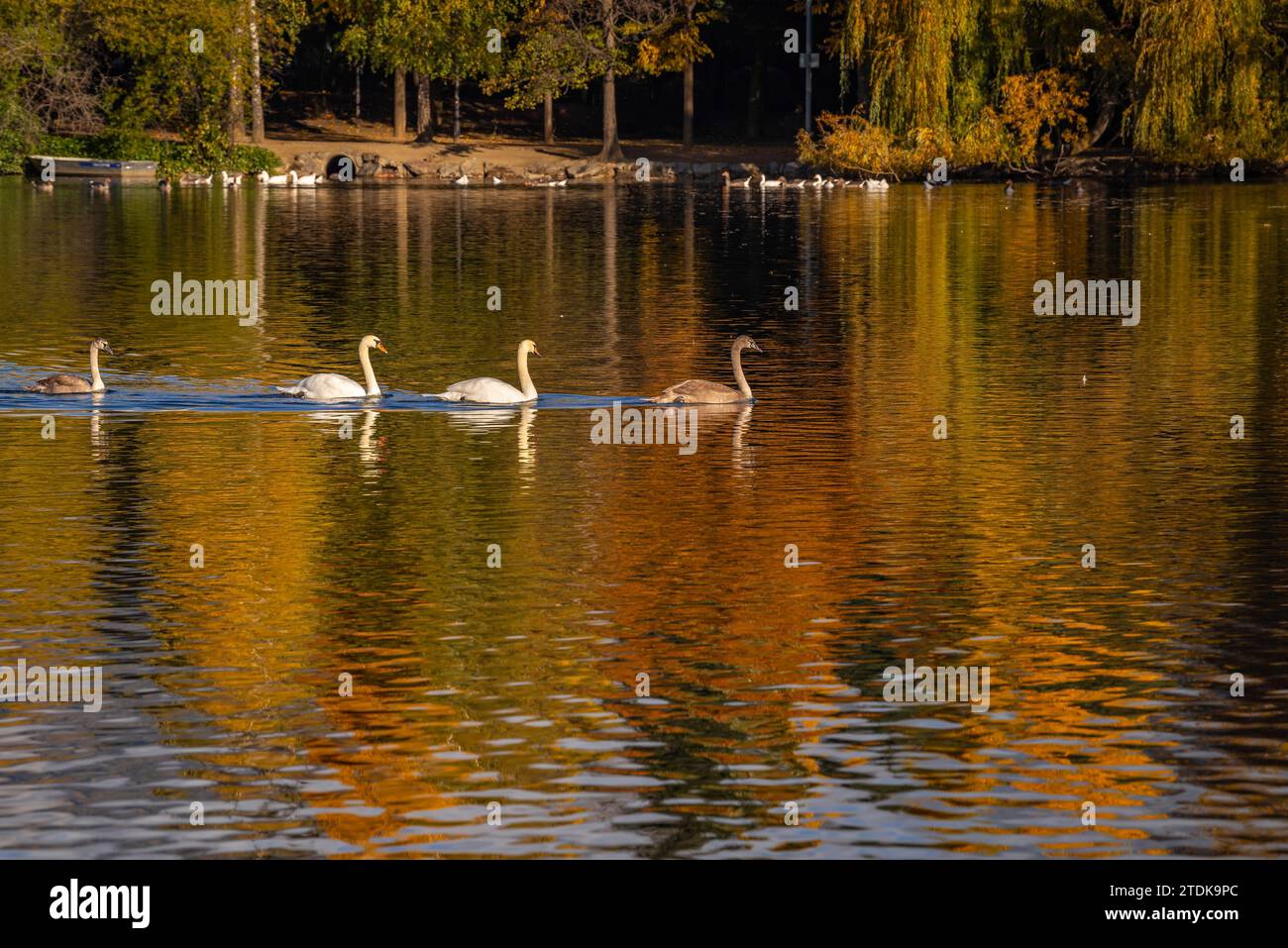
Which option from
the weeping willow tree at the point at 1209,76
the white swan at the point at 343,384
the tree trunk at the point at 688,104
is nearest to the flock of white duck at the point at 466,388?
the white swan at the point at 343,384

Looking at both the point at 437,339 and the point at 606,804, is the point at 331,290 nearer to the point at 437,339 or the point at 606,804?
the point at 437,339

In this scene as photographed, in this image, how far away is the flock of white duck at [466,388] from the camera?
91.9 feet

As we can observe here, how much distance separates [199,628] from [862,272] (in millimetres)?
32950

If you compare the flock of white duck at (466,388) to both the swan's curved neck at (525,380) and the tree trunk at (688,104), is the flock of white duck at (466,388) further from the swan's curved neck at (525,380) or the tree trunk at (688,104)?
the tree trunk at (688,104)

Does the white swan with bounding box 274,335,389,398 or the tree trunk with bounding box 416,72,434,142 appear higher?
the tree trunk with bounding box 416,72,434,142

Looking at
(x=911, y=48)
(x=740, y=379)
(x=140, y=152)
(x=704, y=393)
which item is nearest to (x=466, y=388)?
(x=704, y=393)

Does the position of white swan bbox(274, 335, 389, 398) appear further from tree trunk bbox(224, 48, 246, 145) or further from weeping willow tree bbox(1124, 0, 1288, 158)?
tree trunk bbox(224, 48, 246, 145)

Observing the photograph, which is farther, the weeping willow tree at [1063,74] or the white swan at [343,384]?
the weeping willow tree at [1063,74]

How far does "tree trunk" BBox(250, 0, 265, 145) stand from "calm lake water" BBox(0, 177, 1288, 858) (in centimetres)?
5214

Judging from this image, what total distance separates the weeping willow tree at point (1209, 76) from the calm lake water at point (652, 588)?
130 feet

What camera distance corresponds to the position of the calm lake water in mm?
12477

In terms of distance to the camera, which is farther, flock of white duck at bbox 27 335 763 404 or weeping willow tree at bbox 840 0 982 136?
weeping willow tree at bbox 840 0 982 136

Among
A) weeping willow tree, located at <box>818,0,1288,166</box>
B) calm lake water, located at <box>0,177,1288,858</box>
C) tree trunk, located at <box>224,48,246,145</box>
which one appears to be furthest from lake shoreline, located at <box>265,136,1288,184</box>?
calm lake water, located at <box>0,177,1288,858</box>
